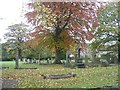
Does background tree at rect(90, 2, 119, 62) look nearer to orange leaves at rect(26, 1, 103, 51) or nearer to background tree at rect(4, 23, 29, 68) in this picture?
orange leaves at rect(26, 1, 103, 51)

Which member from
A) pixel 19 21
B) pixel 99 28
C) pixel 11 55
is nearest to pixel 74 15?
pixel 99 28

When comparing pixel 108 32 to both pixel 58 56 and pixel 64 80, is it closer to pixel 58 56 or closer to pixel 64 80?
pixel 58 56

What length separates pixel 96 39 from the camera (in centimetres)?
363

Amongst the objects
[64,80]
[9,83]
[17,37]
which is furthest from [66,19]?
[9,83]

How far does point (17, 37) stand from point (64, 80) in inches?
30.1

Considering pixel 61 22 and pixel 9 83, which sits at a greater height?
pixel 61 22

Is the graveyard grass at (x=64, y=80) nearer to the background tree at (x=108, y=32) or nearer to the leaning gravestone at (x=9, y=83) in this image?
the leaning gravestone at (x=9, y=83)

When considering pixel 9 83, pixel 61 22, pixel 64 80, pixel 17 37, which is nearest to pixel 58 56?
pixel 64 80

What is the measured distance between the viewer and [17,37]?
358 centimetres

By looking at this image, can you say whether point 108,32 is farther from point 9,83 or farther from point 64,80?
point 9,83

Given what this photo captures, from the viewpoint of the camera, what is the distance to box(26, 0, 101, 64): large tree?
11.8 feet

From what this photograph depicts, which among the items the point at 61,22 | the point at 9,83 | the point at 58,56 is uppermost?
the point at 61,22

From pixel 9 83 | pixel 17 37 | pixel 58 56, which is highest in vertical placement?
pixel 17 37

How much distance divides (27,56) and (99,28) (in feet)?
3.07
